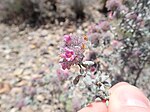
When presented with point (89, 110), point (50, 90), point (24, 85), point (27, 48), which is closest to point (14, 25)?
point (27, 48)

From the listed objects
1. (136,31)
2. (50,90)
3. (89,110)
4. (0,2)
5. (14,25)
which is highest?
(0,2)

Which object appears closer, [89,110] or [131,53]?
[89,110]

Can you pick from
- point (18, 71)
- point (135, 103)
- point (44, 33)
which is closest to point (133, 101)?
point (135, 103)

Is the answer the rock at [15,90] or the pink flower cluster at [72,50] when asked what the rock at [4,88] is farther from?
the pink flower cluster at [72,50]

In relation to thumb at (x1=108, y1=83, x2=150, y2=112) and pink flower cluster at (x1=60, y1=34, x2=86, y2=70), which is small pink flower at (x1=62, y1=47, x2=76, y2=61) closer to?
pink flower cluster at (x1=60, y1=34, x2=86, y2=70)

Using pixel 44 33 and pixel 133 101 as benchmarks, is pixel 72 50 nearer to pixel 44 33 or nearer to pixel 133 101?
pixel 133 101

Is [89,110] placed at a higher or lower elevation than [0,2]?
lower

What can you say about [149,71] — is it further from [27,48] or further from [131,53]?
[27,48]
